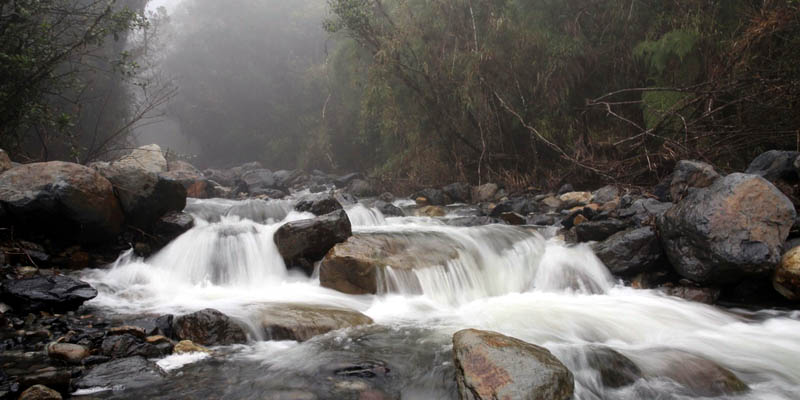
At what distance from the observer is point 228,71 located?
1088 inches

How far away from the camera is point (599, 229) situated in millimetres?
6285

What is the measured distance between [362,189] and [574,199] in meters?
6.91

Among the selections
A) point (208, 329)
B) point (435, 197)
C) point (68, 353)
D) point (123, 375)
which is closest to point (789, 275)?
point (208, 329)

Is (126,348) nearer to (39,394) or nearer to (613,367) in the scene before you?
(39,394)

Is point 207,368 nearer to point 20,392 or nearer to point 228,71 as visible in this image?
point 20,392

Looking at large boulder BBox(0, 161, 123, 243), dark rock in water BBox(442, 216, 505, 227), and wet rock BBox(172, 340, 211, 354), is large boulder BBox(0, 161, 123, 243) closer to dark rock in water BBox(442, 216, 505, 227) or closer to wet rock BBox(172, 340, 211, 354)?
wet rock BBox(172, 340, 211, 354)

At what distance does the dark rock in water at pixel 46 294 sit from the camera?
167 inches

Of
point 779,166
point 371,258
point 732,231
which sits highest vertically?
point 779,166

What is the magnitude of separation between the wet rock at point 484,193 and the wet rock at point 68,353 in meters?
8.66

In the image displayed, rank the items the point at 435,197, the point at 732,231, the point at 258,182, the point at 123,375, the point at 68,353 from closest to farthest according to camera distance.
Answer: the point at 123,375
the point at 68,353
the point at 732,231
the point at 435,197
the point at 258,182

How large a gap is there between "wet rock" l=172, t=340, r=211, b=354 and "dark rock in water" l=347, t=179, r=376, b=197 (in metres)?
9.95

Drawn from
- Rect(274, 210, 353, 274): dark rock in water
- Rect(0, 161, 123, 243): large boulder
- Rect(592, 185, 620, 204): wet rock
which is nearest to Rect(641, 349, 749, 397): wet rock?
Rect(274, 210, 353, 274): dark rock in water

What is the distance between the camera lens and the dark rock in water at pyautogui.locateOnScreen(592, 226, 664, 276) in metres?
5.43

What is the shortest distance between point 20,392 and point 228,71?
27.9 metres
